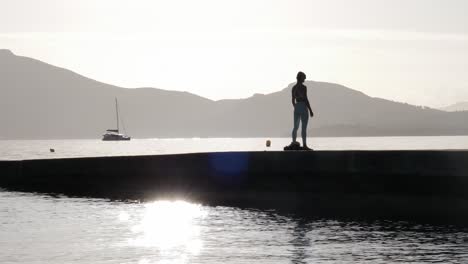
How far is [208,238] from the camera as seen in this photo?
58.9ft

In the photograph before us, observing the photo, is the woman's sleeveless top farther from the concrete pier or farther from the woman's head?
the concrete pier

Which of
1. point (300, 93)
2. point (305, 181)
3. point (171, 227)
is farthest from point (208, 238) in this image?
point (300, 93)

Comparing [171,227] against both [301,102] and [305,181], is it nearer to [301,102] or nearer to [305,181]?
[305,181]

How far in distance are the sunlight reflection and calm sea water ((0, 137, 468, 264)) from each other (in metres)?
0.02

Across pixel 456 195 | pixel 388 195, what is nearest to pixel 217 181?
pixel 388 195

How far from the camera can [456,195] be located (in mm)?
23391

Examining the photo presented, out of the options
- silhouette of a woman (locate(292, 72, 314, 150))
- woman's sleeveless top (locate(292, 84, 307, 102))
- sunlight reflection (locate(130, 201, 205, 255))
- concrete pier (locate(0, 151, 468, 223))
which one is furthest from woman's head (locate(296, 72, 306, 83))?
sunlight reflection (locate(130, 201, 205, 255))

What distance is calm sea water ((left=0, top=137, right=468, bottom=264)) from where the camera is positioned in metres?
15.5

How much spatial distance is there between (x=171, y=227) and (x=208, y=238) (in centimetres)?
228

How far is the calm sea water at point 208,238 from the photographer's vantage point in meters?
15.5

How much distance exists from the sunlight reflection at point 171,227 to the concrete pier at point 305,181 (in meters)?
1.88

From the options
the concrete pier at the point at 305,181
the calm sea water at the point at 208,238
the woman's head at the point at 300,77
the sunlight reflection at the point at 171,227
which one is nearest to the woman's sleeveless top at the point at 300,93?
the woman's head at the point at 300,77

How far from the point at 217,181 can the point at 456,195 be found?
7.75 meters

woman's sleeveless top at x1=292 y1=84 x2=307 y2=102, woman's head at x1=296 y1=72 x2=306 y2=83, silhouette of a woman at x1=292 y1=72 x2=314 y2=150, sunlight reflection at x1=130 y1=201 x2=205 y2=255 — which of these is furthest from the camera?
woman's sleeveless top at x1=292 y1=84 x2=307 y2=102
